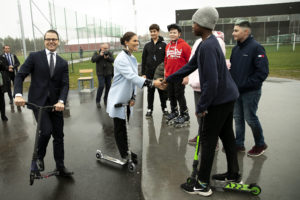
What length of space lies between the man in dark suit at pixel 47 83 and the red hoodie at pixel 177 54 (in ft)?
7.66

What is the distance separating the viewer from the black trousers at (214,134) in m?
2.77

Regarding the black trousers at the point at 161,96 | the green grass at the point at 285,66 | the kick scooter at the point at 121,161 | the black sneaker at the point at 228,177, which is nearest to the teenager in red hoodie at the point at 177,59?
the black trousers at the point at 161,96

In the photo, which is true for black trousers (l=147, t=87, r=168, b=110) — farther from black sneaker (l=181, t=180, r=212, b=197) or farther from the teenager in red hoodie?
black sneaker (l=181, t=180, r=212, b=197)

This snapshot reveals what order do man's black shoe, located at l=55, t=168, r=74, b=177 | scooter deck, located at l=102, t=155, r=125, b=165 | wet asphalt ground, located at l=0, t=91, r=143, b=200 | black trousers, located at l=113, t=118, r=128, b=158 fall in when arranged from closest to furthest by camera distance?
wet asphalt ground, located at l=0, t=91, r=143, b=200 < man's black shoe, located at l=55, t=168, r=74, b=177 < black trousers, located at l=113, t=118, r=128, b=158 < scooter deck, located at l=102, t=155, r=125, b=165

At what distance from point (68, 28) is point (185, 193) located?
22.5m

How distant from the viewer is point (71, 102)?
29.9 ft

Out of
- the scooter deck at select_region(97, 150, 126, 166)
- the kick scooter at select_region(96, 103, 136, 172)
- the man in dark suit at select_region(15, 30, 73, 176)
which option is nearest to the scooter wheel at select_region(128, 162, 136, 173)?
the kick scooter at select_region(96, 103, 136, 172)

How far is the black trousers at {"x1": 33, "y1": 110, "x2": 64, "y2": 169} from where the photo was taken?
3.51 metres

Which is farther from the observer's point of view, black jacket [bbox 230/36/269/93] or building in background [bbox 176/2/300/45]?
building in background [bbox 176/2/300/45]

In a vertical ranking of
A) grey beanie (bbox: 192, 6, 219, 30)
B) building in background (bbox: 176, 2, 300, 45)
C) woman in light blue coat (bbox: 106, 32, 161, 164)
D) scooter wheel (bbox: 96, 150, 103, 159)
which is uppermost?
building in background (bbox: 176, 2, 300, 45)

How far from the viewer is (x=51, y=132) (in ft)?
11.8

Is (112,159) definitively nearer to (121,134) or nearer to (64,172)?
(121,134)

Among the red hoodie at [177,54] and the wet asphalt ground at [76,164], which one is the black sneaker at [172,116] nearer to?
the wet asphalt ground at [76,164]

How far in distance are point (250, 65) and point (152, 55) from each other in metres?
2.99
